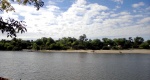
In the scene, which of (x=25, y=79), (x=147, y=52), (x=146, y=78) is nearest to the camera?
(x=25, y=79)

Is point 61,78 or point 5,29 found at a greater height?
point 5,29

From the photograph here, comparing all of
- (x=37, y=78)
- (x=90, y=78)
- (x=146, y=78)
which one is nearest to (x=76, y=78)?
(x=90, y=78)

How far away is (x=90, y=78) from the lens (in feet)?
153

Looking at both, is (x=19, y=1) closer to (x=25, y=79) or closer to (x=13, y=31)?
(x=13, y=31)

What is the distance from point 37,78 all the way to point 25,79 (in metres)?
2.61

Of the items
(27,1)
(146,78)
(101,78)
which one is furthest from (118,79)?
(27,1)

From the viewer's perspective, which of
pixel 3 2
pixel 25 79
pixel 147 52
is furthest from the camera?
pixel 147 52

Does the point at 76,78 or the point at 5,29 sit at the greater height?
the point at 5,29

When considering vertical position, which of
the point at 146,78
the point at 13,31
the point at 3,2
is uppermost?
the point at 3,2

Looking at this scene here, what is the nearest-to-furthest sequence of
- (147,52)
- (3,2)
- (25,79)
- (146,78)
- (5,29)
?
(5,29) → (3,2) → (25,79) → (146,78) → (147,52)

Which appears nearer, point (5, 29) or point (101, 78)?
point (5, 29)

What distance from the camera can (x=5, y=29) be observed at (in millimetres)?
14812

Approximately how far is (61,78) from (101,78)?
893 centimetres

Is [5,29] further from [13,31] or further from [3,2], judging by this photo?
[3,2]
